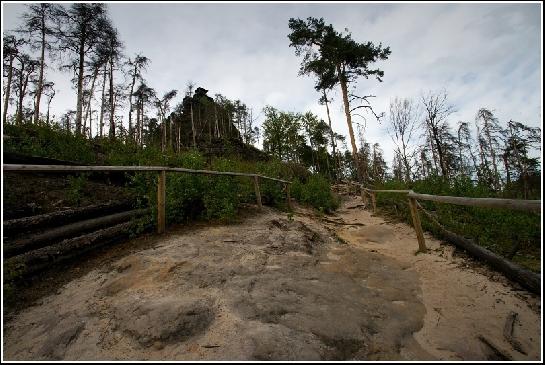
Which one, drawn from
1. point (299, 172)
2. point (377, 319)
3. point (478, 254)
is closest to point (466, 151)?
point (299, 172)

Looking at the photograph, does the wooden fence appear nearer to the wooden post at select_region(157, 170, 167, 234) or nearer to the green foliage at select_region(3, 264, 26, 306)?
the wooden post at select_region(157, 170, 167, 234)

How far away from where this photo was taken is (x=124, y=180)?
6688mm

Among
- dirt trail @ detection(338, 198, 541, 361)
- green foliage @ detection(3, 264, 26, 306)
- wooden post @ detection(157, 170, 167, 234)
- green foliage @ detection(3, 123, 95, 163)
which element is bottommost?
dirt trail @ detection(338, 198, 541, 361)

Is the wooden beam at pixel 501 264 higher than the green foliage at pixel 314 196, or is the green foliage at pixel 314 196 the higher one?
the green foliage at pixel 314 196

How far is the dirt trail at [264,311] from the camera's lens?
6.20 ft

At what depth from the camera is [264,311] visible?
2275 millimetres

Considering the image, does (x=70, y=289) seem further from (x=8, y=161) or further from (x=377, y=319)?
(x=8, y=161)

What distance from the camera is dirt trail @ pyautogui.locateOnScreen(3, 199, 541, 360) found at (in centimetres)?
189

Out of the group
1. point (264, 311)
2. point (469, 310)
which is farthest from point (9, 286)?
point (469, 310)

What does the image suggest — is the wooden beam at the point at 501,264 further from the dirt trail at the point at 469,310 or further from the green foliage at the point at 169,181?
the green foliage at the point at 169,181

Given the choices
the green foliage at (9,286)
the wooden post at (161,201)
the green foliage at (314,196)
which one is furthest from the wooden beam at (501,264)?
the green foliage at (314,196)

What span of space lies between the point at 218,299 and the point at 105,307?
3.13 ft

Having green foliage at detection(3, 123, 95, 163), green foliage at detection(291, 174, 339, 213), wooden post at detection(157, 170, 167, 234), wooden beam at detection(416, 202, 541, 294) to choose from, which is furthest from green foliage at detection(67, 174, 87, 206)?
green foliage at detection(291, 174, 339, 213)

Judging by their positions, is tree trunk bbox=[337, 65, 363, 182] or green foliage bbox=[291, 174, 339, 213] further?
tree trunk bbox=[337, 65, 363, 182]
